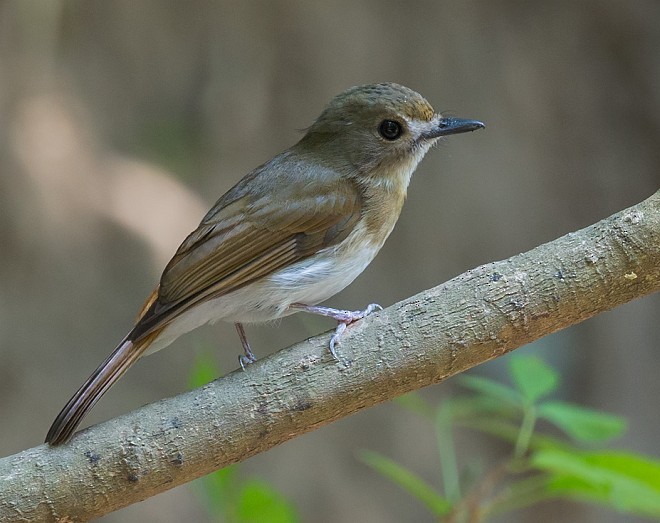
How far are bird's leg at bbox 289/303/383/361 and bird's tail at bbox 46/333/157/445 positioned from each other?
1.40 ft

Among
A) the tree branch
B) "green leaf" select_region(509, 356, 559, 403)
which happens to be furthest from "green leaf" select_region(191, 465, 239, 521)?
"green leaf" select_region(509, 356, 559, 403)

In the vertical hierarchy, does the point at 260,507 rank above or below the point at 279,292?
below

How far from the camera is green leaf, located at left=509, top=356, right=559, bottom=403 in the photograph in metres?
2.15

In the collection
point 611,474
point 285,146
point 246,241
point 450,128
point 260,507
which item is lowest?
point 611,474

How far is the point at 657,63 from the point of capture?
17.0 ft

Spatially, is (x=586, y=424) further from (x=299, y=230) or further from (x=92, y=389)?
(x=92, y=389)

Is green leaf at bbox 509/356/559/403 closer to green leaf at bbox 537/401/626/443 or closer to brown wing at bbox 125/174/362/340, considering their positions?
green leaf at bbox 537/401/626/443

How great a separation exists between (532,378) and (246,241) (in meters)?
0.81

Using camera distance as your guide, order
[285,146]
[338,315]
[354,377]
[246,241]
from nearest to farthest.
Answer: [354,377], [338,315], [246,241], [285,146]

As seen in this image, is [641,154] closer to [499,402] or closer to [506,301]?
[499,402]

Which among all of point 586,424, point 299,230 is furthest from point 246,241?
point 586,424

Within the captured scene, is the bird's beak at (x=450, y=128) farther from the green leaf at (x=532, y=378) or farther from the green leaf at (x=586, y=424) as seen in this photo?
the green leaf at (x=586, y=424)

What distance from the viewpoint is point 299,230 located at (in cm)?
236

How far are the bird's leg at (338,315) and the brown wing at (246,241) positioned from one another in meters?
0.14
